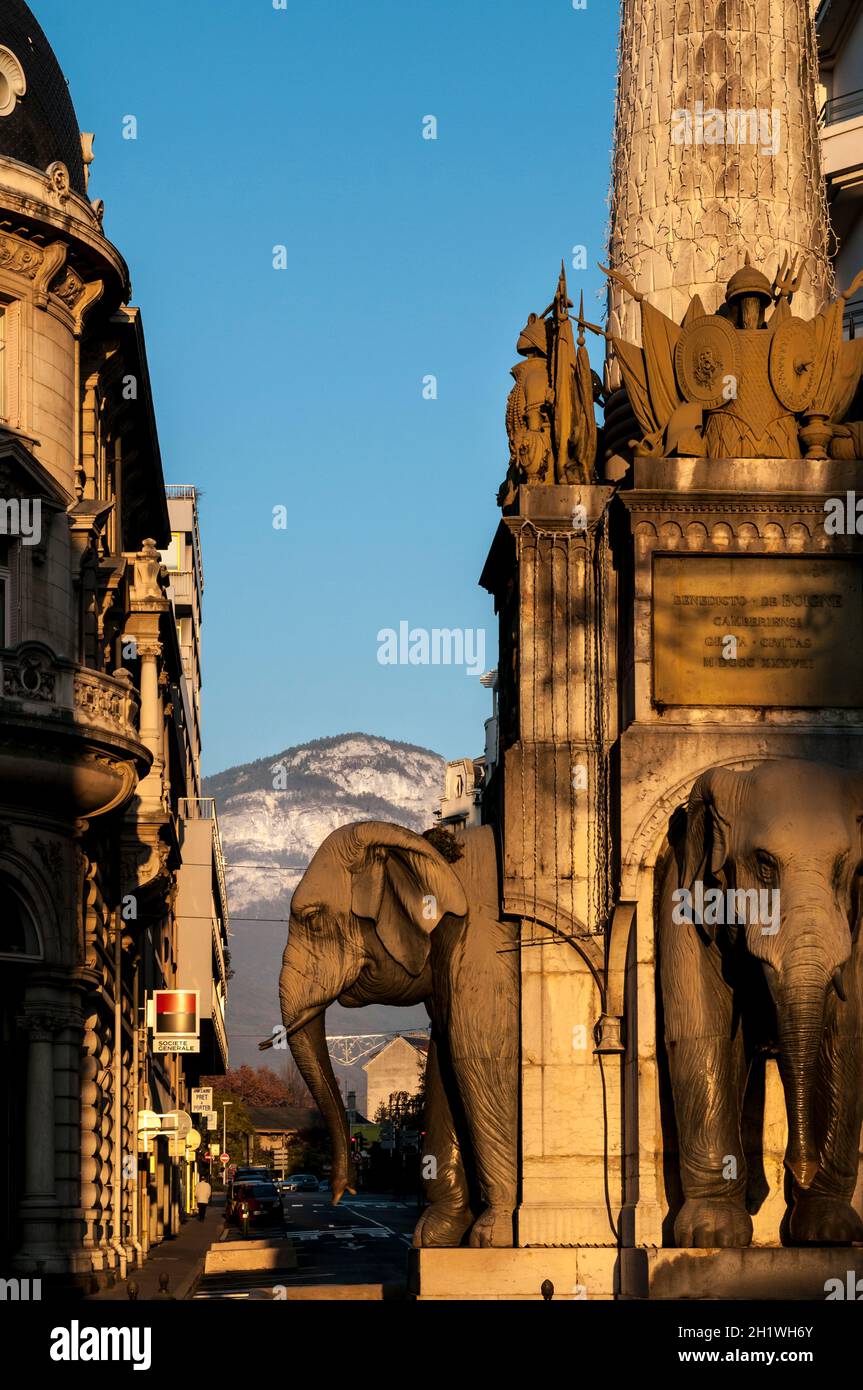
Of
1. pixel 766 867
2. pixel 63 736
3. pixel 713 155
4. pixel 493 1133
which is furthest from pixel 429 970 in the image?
pixel 63 736

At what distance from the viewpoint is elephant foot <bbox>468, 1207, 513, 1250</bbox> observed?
18047 millimetres

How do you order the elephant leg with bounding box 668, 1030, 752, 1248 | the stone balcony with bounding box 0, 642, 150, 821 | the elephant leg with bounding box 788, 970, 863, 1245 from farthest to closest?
the stone balcony with bounding box 0, 642, 150, 821, the elephant leg with bounding box 668, 1030, 752, 1248, the elephant leg with bounding box 788, 970, 863, 1245

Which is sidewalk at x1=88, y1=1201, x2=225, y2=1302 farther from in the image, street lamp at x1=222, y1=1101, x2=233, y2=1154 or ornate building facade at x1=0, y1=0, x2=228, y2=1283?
street lamp at x1=222, y1=1101, x2=233, y2=1154

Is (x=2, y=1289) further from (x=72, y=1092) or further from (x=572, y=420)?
(x=572, y=420)

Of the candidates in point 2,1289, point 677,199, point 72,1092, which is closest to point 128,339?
point 72,1092

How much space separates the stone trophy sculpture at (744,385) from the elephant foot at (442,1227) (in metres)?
6.44

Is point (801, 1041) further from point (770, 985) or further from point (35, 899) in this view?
point (35, 899)

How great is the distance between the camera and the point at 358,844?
18688 millimetres

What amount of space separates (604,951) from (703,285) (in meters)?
6.25

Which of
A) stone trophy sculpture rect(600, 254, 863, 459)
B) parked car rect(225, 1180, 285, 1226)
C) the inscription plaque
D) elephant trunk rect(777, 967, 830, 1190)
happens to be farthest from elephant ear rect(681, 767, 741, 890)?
parked car rect(225, 1180, 285, 1226)

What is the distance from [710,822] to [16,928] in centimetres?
2675

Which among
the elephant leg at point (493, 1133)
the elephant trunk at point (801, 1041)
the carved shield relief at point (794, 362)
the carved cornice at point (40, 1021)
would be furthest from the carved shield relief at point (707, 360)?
the carved cornice at point (40, 1021)

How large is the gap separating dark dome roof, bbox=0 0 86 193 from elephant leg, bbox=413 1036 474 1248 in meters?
29.0

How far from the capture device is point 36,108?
45438mm
